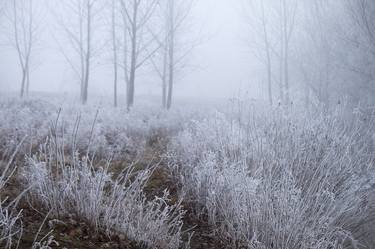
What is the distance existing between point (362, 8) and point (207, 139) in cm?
665

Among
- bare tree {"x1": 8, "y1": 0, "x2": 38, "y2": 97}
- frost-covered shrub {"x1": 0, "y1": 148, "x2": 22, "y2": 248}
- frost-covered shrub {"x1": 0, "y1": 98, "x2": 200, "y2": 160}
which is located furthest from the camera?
bare tree {"x1": 8, "y1": 0, "x2": 38, "y2": 97}

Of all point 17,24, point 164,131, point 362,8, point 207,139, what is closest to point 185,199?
point 207,139

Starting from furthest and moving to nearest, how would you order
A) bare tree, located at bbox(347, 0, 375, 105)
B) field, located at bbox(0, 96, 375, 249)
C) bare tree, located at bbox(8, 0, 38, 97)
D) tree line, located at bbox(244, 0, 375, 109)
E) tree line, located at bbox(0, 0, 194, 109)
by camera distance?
bare tree, located at bbox(8, 0, 38, 97), tree line, located at bbox(0, 0, 194, 109), tree line, located at bbox(244, 0, 375, 109), bare tree, located at bbox(347, 0, 375, 105), field, located at bbox(0, 96, 375, 249)

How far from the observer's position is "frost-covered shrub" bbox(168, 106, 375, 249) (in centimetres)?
276

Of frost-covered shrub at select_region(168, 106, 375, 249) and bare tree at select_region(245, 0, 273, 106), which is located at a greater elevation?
bare tree at select_region(245, 0, 273, 106)

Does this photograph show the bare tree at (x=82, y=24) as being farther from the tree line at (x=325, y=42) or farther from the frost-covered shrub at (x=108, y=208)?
the frost-covered shrub at (x=108, y=208)

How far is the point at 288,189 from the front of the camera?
2914mm

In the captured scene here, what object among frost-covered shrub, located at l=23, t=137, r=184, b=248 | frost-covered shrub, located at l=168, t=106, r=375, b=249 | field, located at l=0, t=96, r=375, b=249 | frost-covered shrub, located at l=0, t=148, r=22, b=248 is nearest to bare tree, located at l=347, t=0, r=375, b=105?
frost-covered shrub, located at l=168, t=106, r=375, b=249

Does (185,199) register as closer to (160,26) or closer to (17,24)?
(160,26)

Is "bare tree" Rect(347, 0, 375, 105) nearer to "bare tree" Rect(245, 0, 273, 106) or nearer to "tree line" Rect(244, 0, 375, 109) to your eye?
"tree line" Rect(244, 0, 375, 109)

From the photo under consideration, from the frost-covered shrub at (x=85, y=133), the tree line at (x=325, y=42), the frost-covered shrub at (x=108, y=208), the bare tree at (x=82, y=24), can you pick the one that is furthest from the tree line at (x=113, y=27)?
the frost-covered shrub at (x=108, y=208)

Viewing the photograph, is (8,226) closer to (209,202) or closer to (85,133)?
(209,202)

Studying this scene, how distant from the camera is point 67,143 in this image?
556 cm

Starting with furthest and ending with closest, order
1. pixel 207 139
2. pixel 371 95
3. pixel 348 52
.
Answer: pixel 348 52
pixel 371 95
pixel 207 139
